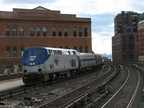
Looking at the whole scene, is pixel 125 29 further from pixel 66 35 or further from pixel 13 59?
pixel 13 59

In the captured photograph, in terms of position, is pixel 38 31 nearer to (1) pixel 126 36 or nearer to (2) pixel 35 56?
(2) pixel 35 56

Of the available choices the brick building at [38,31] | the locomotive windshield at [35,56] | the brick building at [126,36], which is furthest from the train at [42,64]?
the brick building at [126,36]

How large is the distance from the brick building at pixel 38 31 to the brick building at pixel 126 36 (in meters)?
83.1

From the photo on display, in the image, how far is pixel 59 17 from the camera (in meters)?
66.3

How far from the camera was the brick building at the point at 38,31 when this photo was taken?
197 ft

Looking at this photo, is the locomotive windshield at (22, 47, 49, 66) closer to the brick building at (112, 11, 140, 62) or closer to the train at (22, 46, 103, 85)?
the train at (22, 46, 103, 85)

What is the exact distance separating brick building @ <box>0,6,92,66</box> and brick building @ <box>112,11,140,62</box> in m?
83.1

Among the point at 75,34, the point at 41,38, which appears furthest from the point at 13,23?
the point at 75,34

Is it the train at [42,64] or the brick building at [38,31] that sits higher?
the brick building at [38,31]

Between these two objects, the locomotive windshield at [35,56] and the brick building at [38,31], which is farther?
the brick building at [38,31]

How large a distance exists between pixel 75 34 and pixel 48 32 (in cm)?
791

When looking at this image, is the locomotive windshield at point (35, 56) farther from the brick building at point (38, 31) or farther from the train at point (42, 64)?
the brick building at point (38, 31)

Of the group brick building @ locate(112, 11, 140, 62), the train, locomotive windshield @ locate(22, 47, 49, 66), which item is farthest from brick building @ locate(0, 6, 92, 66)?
brick building @ locate(112, 11, 140, 62)

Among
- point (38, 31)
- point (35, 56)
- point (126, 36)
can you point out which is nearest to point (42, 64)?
point (35, 56)
